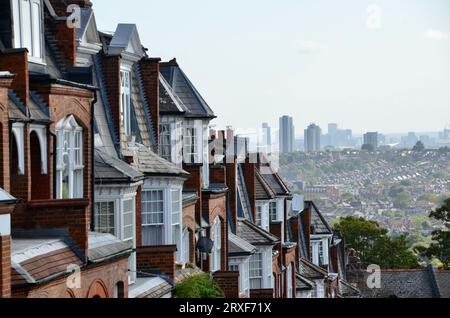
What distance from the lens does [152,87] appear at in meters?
31.0

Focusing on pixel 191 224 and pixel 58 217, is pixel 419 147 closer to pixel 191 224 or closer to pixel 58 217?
pixel 191 224

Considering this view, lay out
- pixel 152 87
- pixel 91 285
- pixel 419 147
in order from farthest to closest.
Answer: pixel 419 147
pixel 152 87
pixel 91 285

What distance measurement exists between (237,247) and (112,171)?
46.1 ft

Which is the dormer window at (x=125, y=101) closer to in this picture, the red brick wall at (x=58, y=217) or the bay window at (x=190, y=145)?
the bay window at (x=190, y=145)

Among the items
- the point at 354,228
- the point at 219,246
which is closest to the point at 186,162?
the point at 219,246

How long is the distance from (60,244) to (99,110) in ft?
28.6

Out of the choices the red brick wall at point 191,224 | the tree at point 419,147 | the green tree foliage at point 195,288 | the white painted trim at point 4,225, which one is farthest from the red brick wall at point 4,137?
the tree at point 419,147

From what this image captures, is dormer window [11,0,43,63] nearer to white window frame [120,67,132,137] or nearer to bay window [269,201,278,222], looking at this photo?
white window frame [120,67,132,137]

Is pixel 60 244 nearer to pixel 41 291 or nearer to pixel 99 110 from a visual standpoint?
pixel 41 291

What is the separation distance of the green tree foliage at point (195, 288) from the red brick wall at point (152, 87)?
538 centimetres

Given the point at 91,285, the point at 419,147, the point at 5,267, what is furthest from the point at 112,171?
the point at 419,147

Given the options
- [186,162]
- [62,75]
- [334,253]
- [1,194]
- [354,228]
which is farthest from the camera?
[354,228]

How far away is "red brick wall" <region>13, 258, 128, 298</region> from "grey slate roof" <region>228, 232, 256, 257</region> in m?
16.2

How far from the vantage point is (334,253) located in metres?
65.6
